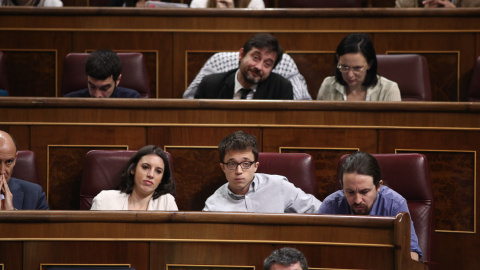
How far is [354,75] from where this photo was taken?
1.48 meters

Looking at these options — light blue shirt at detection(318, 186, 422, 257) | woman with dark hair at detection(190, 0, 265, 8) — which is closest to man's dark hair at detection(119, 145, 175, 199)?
light blue shirt at detection(318, 186, 422, 257)

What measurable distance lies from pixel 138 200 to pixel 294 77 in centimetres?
53

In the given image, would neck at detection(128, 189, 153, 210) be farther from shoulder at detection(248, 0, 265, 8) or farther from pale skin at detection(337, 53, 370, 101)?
shoulder at detection(248, 0, 265, 8)

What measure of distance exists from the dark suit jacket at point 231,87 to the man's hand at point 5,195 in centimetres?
46

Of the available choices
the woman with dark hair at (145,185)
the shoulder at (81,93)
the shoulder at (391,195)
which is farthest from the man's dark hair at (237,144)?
the shoulder at (81,93)

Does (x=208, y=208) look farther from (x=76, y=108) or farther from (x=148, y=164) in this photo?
(x=76, y=108)

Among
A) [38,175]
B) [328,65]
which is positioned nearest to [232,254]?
[38,175]

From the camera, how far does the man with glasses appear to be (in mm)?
1181

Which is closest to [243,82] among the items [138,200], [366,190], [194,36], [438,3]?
[194,36]

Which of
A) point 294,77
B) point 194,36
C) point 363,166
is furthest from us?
point 194,36

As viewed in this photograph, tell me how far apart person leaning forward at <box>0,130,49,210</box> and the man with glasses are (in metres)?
0.28

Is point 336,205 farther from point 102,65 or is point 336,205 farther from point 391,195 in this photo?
point 102,65

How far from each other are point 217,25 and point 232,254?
88cm

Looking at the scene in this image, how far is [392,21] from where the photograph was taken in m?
1.67
